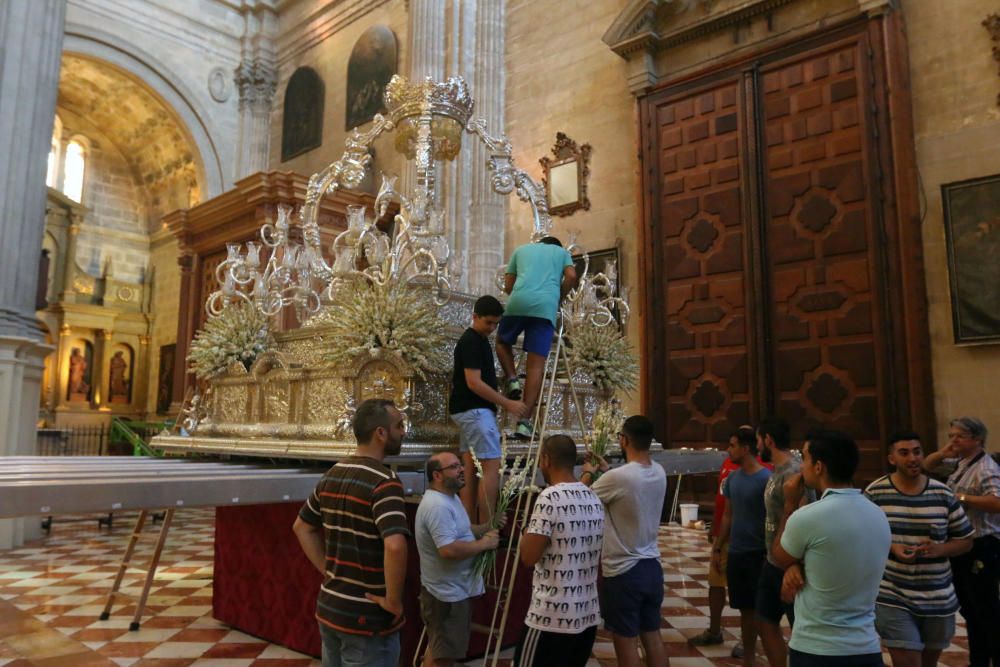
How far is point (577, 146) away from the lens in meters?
10.8

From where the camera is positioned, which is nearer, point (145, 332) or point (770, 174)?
point (770, 174)

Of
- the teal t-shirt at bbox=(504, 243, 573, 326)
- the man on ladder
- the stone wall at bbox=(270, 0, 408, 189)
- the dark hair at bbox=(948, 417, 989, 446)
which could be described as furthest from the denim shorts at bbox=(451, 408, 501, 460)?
the stone wall at bbox=(270, 0, 408, 189)

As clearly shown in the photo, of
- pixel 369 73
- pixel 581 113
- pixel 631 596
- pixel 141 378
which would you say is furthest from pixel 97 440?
pixel 631 596

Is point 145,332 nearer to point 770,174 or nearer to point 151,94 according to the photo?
point 151,94

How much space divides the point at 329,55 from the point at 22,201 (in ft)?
30.9

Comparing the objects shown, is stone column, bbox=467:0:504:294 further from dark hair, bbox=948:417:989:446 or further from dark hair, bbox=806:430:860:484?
dark hair, bbox=806:430:860:484

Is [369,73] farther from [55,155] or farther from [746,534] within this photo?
[746,534]

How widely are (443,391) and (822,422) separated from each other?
17.2 feet

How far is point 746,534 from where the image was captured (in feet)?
12.9

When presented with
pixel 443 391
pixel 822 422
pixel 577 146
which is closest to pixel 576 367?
pixel 443 391

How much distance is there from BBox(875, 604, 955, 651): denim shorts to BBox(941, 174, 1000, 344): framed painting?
5030 mm

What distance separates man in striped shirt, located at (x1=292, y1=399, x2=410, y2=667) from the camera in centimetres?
245

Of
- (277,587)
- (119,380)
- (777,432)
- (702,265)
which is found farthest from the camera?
(119,380)

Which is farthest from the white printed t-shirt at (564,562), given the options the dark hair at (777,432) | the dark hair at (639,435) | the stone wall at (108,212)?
the stone wall at (108,212)
